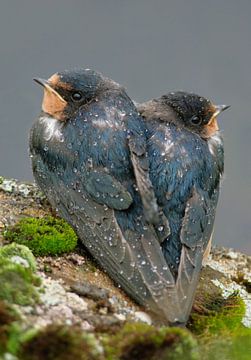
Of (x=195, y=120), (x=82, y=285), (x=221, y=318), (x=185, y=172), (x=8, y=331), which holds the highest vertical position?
(x=195, y=120)

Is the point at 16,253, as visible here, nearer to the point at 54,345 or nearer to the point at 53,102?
the point at 54,345

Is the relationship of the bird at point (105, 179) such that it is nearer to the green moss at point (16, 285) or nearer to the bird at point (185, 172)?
the bird at point (185, 172)

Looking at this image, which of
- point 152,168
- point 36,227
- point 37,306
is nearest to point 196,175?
point 152,168

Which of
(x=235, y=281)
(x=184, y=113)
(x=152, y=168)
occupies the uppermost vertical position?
(x=184, y=113)

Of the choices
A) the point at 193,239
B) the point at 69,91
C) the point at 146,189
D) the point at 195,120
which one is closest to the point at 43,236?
the point at 146,189

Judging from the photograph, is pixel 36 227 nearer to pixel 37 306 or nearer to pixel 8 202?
pixel 8 202

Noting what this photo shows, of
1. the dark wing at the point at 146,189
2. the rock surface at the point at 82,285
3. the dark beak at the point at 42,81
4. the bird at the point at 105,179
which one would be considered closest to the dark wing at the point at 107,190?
the bird at the point at 105,179
